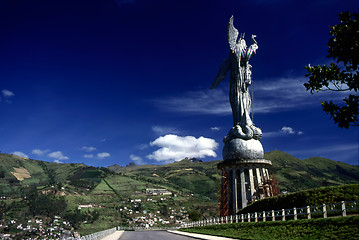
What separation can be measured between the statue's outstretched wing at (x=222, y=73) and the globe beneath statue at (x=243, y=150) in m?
15.1

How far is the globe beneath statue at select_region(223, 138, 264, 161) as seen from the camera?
4875 cm

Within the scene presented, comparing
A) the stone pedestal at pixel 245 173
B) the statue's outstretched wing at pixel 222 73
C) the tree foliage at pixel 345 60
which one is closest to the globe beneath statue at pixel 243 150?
the stone pedestal at pixel 245 173

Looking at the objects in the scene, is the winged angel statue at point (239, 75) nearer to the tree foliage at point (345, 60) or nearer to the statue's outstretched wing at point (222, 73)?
the statue's outstretched wing at point (222, 73)

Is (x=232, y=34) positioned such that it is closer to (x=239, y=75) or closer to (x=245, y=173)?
(x=239, y=75)

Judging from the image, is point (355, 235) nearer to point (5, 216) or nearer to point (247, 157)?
point (247, 157)

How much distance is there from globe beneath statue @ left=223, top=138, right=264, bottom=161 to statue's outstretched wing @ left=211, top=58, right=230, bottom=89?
15.1 metres

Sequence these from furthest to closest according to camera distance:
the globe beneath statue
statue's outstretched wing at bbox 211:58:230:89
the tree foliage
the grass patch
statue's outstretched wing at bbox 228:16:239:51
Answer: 1. statue's outstretched wing at bbox 211:58:230:89
2. statue's outstretched wing at bbox 228:16:239:51
3. the globe beneath statue
4. the grass patch
5. the tree foliage

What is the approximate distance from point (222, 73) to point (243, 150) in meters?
18.2

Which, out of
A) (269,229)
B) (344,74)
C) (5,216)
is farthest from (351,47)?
(5,216)

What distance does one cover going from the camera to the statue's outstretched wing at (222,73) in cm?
5906

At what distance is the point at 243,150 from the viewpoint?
48.9 metres

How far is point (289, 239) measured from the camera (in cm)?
1736

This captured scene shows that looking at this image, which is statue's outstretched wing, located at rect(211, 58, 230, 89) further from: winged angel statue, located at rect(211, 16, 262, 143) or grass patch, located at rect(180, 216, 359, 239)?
grass patch, located at rect(180, 216, 359, 239)

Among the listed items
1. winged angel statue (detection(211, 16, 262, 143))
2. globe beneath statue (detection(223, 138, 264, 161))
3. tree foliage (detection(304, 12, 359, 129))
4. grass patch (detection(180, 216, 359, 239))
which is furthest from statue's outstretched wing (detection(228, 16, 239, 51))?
tree foliage (detection(304, 12, 359, 129))
